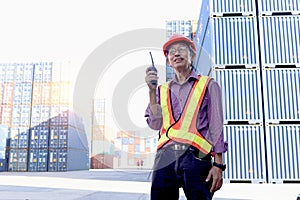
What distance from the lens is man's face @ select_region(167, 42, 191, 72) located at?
8.21 ft

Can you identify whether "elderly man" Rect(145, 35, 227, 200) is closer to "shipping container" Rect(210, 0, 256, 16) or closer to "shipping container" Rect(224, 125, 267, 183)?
"shipping container" Rect(224, 125, 267, 183)

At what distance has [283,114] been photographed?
14.1 m

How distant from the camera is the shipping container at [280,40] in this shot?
14.6m

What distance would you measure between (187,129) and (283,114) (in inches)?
513

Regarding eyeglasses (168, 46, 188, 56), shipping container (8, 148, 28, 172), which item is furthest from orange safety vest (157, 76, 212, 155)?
shipping container (8, 148, 28, 172)

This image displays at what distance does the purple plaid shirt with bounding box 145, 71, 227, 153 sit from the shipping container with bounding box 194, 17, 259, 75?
12.4m

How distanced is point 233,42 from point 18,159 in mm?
24593

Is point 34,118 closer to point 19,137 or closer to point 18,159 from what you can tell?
point 19,137

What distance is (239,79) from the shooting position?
14.4m

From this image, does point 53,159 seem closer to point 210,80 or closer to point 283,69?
point 283,69

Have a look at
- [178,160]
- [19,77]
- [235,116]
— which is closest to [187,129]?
[178,160]

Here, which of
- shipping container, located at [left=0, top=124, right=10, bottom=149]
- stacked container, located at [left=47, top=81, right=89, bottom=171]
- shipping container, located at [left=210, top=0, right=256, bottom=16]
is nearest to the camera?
shipping container, located at [left=210, top=0, right=256, bottom=16]

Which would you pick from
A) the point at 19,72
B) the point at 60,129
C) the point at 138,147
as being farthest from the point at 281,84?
the point at 19,72

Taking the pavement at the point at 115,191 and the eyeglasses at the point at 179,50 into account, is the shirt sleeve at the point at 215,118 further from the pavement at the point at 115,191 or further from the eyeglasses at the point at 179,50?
the pavement at the point at 115,191
